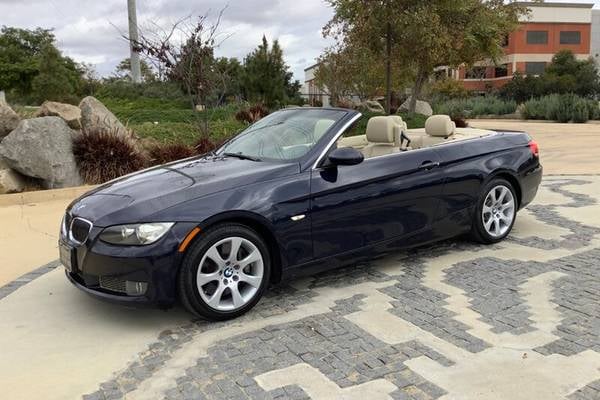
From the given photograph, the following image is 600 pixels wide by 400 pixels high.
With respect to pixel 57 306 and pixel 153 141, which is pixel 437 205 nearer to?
pixel 57 306

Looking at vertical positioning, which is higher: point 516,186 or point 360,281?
point 516,186

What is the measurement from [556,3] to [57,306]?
8267cm

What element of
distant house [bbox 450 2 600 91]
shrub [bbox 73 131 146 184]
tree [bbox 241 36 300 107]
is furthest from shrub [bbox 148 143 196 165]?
distant house [bbox 450 2 600 91]

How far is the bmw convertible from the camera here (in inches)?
149

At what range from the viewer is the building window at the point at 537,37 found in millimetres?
74062

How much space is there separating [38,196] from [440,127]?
6.05 metres

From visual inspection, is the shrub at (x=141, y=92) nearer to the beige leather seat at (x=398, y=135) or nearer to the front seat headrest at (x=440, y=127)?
the front seat headrest at (x=440, y=127)

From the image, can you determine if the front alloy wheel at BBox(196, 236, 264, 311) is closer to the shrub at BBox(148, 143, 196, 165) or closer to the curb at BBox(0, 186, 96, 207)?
the curb at BBox(0, 186, 96, 207)

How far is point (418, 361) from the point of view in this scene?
3.35 m

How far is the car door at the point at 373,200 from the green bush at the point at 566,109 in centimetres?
2826

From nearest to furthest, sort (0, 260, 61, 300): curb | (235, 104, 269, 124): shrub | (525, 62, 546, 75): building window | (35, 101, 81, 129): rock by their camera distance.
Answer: (0, 260, 61, 300): curb → (35, 101, 81, 129): rock → (235, 104, 269, 124): shrub → (525, 62, 546, 75): building window

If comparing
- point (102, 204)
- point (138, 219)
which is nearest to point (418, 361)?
point (138, 219)

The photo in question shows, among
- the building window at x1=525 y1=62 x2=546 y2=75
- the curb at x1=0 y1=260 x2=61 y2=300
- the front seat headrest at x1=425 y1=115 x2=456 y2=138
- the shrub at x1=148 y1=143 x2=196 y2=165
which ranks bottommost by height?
the curb at x1=0 y1=260 x2=61 y2=300

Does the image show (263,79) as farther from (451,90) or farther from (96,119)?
(451,90)
